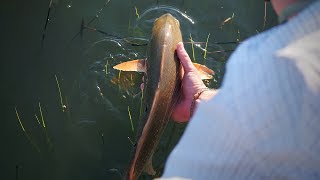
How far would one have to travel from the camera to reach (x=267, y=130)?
2.92 ft

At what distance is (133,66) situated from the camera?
3.67 m

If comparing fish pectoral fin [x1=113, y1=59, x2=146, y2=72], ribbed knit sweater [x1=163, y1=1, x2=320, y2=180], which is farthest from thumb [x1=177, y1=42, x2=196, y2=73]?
ribbed knit sweater [x1=163, y1=1, x2=320, y2=180]

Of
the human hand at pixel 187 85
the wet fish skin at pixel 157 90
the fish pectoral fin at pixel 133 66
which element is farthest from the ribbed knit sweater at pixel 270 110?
the fish pectoral fin at pixel 133 66

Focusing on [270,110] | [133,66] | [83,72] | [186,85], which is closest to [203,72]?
[186,85]

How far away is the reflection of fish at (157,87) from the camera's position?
9.92 ft

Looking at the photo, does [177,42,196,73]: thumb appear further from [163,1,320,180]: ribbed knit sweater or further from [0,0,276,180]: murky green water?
[163,1,320,180]: ribbed knit sweater

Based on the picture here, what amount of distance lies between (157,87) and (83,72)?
42.6 inches

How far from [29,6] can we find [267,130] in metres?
3.72

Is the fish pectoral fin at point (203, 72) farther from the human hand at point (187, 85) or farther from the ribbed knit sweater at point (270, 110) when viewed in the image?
the ribbed knit sweater at point (270, 110)

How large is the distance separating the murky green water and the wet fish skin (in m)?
0.52

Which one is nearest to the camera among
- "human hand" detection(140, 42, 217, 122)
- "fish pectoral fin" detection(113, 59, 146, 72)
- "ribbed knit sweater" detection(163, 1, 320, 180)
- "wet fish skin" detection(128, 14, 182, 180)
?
"ribbed knit sweater" detection(163, 1, 320, 180)

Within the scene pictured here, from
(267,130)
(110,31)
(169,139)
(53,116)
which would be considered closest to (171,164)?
(267,130)

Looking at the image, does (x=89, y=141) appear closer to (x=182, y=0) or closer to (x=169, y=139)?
(x=169, y=139)

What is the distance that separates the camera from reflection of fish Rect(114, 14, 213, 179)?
3024 millimetres
